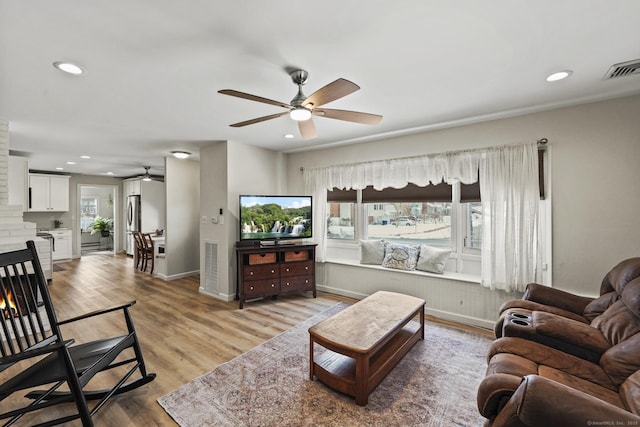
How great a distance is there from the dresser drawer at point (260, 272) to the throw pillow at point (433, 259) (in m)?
2.05

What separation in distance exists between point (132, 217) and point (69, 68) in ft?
21.6

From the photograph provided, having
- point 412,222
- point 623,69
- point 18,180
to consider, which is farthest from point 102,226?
point 623,69

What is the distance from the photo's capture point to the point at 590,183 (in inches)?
106

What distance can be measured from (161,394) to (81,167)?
6785 mm

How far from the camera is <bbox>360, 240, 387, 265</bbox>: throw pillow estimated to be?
418 centimetres

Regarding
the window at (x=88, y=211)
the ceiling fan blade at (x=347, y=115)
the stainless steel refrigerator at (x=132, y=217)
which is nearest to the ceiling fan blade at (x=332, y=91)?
the ceiling fan blade at (x=347, y=115)

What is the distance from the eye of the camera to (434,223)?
3891 millimetres

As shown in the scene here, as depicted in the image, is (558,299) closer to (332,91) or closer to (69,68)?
(332,91)

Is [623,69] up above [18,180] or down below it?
above

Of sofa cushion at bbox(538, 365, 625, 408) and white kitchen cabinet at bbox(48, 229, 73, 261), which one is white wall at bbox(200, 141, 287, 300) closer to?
sofa cushion at bbox(538, 365, 625, 408)

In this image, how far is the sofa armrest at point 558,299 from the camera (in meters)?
2.37

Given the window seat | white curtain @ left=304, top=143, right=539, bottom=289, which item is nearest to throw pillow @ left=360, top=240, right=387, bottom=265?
the window seat

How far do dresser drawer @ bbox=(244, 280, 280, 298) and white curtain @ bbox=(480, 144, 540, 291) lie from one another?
272cm

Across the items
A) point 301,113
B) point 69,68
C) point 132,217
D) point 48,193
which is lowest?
point 132,217
